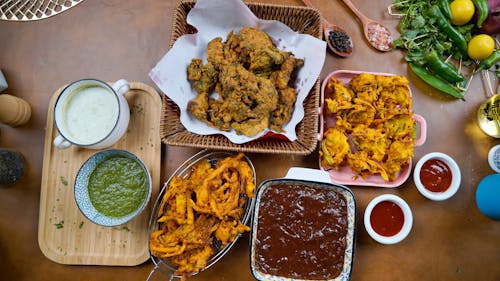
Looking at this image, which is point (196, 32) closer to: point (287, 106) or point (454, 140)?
point (287, 106)

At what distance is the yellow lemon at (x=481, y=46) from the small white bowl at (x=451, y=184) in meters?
0.85

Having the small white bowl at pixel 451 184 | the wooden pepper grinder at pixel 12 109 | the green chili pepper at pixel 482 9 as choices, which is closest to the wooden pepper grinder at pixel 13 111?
the wooden pepper grinder at pixel 12 109

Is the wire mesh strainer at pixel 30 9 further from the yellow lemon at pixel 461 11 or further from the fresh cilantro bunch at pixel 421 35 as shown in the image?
the yellow lemon at pixel 461 11

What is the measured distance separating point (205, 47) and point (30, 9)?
53.1 inches

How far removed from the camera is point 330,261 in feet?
7.23

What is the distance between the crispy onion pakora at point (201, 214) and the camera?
7.15ft

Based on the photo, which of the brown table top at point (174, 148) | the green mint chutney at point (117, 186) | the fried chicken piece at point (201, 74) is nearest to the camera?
the green mint chutney at point (117, 186)

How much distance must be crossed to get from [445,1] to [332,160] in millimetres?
1433

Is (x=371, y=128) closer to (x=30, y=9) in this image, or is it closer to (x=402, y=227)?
(x=402, y=227)

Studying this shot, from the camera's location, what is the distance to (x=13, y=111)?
2.41 m

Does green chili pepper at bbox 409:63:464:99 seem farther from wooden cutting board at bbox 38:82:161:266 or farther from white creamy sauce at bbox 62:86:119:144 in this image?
white creamy sauce at bbox 62:86:119:144

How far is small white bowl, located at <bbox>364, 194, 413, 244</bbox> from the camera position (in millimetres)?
2254

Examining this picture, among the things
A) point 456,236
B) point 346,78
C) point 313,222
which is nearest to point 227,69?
point 346,78

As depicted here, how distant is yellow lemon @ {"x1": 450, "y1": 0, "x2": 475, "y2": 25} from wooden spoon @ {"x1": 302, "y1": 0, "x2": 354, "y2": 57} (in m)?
0.76
